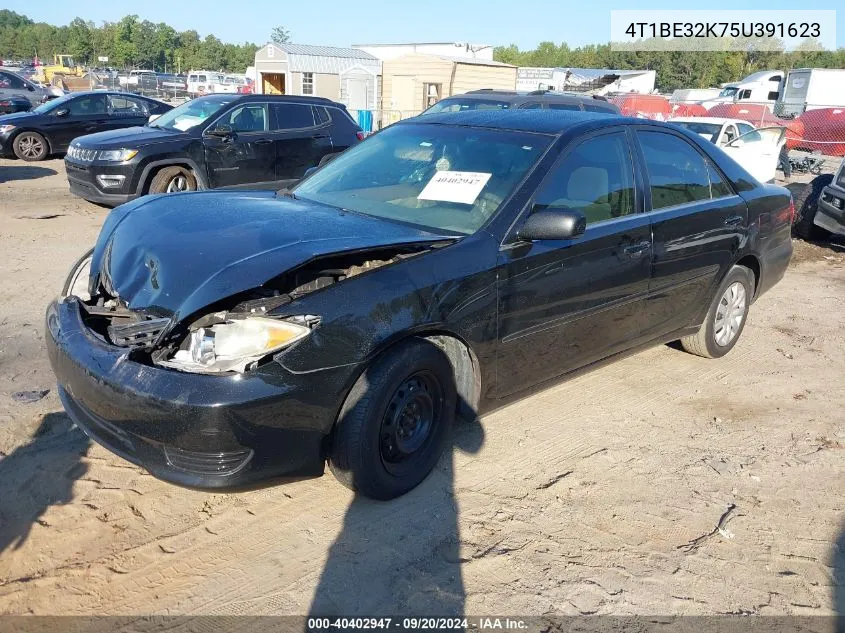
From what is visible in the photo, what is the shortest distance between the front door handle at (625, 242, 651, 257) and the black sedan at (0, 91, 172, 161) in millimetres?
13385

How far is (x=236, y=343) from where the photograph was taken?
2.84 m

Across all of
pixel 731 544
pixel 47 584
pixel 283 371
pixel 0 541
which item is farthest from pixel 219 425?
pixel 731 544

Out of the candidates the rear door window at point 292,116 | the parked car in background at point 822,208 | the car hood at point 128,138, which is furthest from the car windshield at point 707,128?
the car hood at point 128,138

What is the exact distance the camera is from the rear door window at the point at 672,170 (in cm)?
448

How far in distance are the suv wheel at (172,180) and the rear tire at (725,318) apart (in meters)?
6.95

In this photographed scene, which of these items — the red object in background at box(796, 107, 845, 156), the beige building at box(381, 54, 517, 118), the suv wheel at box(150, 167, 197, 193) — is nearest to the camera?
the suv wheel at box(150, 167, 197, 193)

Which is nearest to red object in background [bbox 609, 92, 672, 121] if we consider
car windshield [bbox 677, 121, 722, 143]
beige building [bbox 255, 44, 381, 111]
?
beige building [bbox 255, 44, 381, 111]

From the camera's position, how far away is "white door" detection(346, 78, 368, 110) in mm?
30359

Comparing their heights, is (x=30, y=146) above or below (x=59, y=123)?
below

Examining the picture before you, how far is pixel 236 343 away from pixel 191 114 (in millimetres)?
8400

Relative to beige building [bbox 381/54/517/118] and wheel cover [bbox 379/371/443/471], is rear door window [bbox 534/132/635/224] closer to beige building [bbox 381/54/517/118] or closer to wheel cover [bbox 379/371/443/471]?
wheel cover [bbox 379/371/443/471]

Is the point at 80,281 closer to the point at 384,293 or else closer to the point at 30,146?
the point at 384,293

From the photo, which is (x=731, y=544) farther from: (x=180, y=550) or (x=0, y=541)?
(x=0, y=541)

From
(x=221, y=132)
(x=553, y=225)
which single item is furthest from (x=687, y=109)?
(x=553, y=225)
